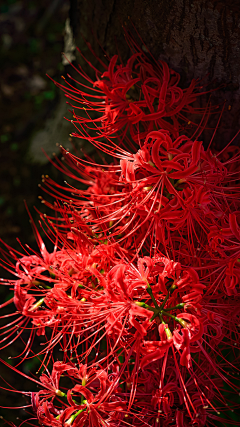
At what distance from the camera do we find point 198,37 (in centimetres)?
93

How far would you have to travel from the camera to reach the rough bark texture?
89cm

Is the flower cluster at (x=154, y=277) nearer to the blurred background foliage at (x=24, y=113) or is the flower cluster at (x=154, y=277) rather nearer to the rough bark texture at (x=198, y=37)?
the rough bark texture at (x=198, y=37)

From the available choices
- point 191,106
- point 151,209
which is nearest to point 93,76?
point 191,106

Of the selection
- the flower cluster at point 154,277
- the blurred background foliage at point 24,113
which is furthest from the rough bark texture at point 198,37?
the blurred background foliage at point 24,113

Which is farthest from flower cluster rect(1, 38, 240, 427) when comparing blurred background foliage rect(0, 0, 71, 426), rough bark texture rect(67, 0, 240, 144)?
blurred background foliage rect(0, 0, 71, 426)

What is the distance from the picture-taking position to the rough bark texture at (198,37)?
35.0 inches

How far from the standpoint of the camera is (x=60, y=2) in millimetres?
Result: 2279

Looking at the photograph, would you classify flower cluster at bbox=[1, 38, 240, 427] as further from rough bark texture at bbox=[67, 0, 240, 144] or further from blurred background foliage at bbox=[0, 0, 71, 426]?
blurred background foliage at bbox=[0, 0, 71, 426]

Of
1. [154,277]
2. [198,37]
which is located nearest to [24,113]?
[198,37]

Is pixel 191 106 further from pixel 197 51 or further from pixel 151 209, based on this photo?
pixel 151 209

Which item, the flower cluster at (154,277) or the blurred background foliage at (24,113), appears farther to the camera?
the blurred background foliage at (24,113)

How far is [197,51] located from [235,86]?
143 mm

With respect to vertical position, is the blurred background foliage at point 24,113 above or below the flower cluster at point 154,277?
above

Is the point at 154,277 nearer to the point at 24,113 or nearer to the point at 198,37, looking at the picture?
the point at 198,37
